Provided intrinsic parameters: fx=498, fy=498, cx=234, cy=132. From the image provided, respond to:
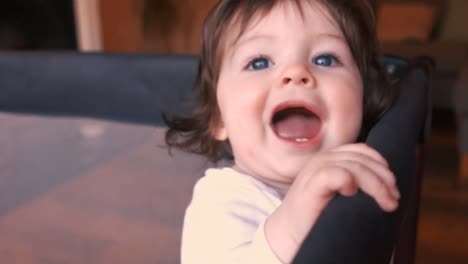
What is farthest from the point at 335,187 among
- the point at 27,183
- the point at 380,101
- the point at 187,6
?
the point at 187,6

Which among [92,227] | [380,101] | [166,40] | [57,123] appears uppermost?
[380,101]

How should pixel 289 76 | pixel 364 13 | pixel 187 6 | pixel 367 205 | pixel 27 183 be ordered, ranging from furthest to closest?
pixel 187 6, pixel 27 183, pixel 364 13, pixel 289 76, pixel 367 205

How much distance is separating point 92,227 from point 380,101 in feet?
1.41

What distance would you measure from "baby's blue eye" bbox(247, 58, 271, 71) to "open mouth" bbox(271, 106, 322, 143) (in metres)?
0.05

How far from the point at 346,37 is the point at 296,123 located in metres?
0.12

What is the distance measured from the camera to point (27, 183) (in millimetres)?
871

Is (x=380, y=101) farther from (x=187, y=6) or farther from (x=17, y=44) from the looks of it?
(x=187, y=6)

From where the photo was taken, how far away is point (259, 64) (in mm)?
516

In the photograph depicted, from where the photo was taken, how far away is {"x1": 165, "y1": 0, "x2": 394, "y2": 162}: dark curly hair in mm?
539

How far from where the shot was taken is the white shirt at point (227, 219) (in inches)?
16.4

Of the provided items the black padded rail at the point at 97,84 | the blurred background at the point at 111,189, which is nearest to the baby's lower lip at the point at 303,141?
the blurred background at the point at 111,189

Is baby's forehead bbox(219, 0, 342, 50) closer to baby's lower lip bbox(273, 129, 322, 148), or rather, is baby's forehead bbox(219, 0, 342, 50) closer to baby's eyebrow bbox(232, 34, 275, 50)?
baby's eyebrow bbox(232, 34, 275, 50)

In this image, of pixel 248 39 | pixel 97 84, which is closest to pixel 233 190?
pixel 248 39

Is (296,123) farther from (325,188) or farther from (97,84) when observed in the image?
(97,84)
